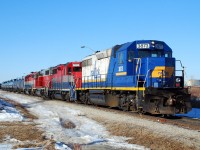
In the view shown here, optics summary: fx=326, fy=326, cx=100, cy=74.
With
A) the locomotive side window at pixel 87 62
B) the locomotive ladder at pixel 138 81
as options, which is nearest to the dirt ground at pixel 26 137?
the locomotive ladder at pixel 138 81

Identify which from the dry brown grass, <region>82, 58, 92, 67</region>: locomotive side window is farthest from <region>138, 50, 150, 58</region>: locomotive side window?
<region>82, 58, 92, 67</region>: locomotive side window

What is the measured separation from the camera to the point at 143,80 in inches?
699

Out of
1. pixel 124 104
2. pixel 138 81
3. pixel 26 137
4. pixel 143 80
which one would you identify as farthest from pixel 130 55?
pixel 26 137

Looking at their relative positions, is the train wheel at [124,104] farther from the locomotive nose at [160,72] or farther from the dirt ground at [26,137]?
the dirt ground at [26,137]

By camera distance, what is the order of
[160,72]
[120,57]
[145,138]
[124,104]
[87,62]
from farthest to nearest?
[87,62]
[120,57]
[124,104]
[160,72]
[145,138]

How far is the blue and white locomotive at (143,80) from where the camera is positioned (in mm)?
16328

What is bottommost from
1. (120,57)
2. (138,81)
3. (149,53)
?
(138,81)

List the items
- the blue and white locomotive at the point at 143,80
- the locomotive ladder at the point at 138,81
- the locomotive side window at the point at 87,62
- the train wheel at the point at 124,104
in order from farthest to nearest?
1. the locomotive side window at the point at 87,62
2. the train wheel at the point at 124,104
3. the locomotive ladder at the point at 138,81
4. the blue and white locomotive at the point at 143,80

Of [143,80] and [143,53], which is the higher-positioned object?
[143,53]

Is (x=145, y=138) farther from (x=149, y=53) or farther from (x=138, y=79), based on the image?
(x=149, y=53)

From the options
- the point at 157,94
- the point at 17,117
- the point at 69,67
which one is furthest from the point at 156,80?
the point at 69,67

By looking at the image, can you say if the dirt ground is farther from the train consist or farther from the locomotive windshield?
the locomotive windshield

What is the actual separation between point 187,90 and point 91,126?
20.5 ft

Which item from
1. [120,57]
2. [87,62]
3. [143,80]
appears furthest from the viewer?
[87,62]
